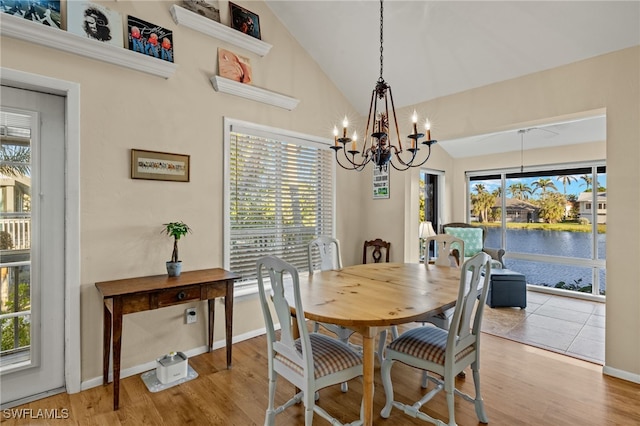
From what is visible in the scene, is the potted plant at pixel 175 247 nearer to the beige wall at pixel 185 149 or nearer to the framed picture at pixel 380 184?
the beige wall at pixel 185 149

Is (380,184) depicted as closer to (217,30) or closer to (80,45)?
(217,30)

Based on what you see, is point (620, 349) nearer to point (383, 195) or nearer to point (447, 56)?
point (383, 195)

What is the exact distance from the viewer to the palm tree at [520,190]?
17.7 ft

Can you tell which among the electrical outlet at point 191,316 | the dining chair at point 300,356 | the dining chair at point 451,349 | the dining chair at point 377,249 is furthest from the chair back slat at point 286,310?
the dining chair at point 377,249

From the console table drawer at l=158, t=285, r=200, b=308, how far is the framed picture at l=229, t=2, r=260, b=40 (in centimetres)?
247

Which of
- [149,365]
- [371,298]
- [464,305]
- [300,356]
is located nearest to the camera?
[300,356]

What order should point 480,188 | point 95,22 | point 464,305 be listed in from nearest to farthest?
1. point 464,305
2. point 95,22
3. point 480,188

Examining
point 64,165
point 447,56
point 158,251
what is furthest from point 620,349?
point 64,165

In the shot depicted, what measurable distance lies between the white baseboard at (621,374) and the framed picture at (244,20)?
14.0 ft

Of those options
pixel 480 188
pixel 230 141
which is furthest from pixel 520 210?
pixel 230 141

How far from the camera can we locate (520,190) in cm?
547

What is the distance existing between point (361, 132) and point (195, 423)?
143 inches

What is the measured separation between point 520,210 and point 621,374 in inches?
135

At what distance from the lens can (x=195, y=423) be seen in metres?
1.97
